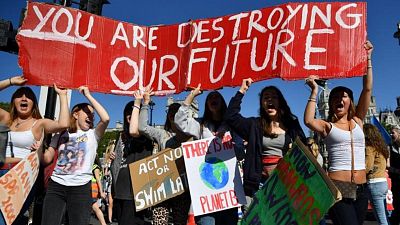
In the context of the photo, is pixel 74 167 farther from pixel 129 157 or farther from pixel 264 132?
pixel 264 132

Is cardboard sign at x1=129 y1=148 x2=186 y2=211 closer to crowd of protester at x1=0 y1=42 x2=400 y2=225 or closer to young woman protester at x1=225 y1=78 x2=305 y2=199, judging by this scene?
crowd of protester at x1=0 y1=42 x2=400 y2=225

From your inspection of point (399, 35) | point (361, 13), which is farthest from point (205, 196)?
point (399, 35)

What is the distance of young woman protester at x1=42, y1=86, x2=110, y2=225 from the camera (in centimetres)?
378

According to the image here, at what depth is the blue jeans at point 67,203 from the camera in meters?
3.73

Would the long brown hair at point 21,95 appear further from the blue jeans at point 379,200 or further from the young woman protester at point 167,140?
the blue jeans at point 379,200

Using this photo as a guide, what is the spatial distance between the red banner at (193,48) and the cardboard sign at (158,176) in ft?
2.51

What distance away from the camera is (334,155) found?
3354mm

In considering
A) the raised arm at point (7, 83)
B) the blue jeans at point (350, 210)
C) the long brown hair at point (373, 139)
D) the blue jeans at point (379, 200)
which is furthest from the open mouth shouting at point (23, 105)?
the blue jeans at point (379, 200)

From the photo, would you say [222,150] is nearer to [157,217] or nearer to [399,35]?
[157,217]

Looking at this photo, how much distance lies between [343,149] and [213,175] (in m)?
1.23

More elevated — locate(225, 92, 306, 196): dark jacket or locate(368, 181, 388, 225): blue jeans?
locate(225, 92, 306, 196): dark jacket

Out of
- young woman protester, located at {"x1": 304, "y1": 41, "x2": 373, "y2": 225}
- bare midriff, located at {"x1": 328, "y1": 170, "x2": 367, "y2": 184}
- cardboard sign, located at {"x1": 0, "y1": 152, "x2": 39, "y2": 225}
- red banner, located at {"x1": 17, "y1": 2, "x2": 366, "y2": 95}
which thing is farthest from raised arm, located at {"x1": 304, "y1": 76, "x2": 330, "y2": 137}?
cardboard sign, located at {"x1": 0, "y1": 152, "x2": 39, "y2": 225}

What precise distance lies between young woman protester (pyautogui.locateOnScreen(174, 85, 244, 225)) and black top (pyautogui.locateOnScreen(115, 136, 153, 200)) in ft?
2.14

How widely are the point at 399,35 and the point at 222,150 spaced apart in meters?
11.9
